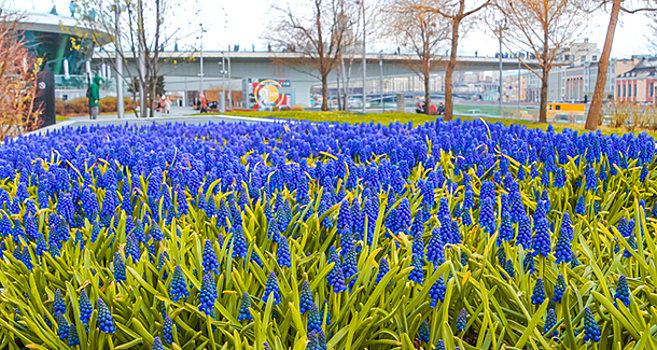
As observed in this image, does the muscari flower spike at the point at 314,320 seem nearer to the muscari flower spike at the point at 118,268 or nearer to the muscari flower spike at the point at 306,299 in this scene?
the muscari flower spike at the point at 306,299

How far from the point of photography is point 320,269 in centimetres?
237

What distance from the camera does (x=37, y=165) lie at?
4.48 m

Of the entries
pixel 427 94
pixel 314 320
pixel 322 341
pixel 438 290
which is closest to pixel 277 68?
pixel 427 94

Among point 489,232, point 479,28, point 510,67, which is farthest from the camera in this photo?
point 510,67

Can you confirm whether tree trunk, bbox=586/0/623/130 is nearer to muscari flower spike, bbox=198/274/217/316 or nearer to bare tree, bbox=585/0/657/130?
bare tree, bbox=585/0/657/130

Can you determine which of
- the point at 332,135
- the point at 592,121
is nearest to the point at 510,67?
the point at 592,121

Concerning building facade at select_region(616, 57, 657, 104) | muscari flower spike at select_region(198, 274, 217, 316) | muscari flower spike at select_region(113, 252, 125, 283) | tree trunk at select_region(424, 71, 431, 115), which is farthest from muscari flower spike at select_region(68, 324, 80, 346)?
building facade at select_region(616, 57, 657, 104)

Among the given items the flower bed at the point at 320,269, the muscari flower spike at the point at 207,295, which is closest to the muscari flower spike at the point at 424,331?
the flower bed at the point at 320,269

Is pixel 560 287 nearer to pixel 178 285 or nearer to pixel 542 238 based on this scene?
pixel 542 238

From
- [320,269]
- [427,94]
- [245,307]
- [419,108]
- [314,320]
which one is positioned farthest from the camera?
[419,108]

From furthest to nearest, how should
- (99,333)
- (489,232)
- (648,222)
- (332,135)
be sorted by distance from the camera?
(332,135) → (648,222) → (489,232) → (99,333)

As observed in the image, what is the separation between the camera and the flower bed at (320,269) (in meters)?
2.02

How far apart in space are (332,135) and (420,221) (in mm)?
4106

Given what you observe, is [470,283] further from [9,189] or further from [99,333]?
[9,189]
